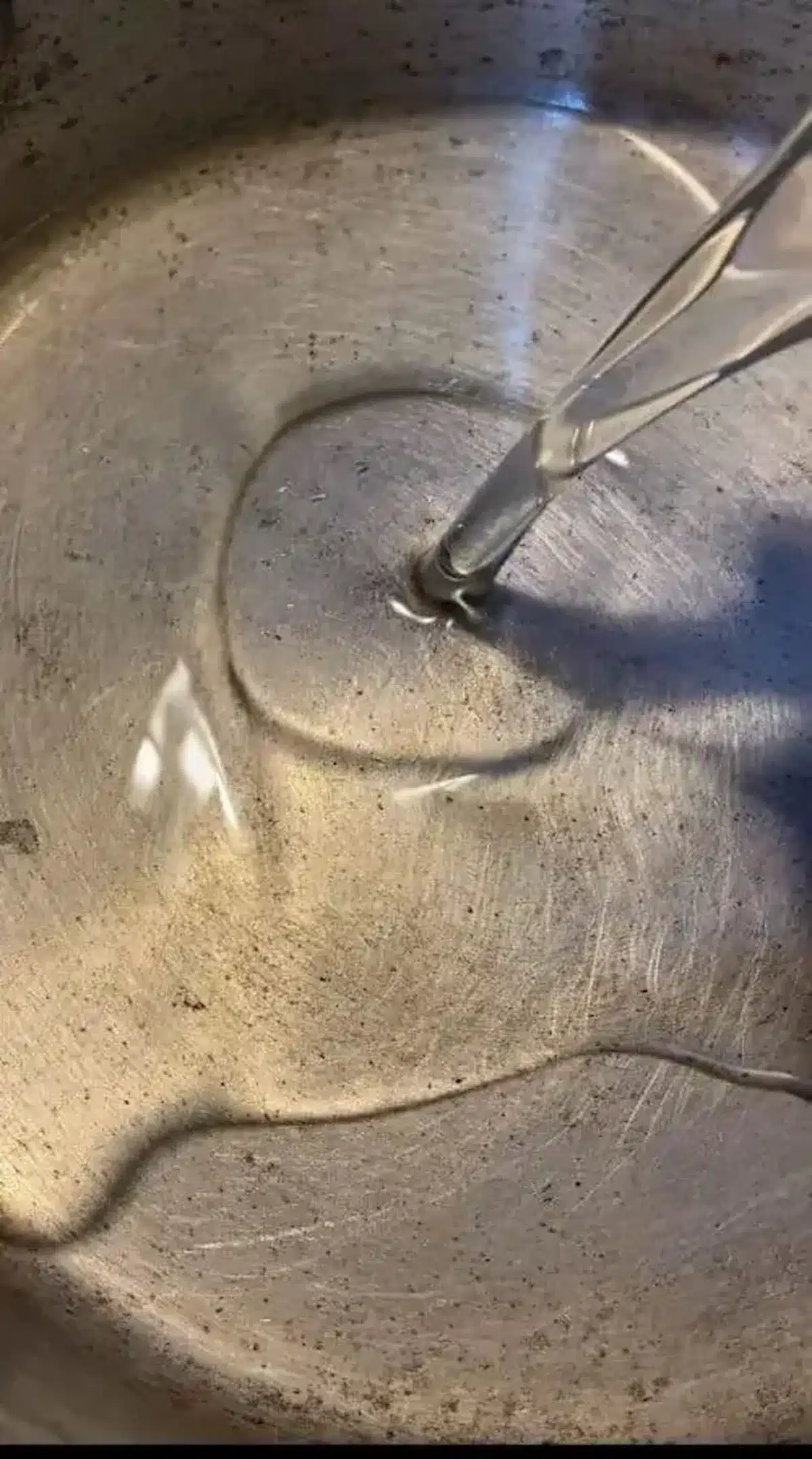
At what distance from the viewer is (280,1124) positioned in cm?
54

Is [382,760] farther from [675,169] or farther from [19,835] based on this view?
[675,169]

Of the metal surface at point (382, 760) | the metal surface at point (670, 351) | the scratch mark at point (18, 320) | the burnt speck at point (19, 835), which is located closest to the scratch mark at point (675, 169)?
the metal surface at point (382, 760)

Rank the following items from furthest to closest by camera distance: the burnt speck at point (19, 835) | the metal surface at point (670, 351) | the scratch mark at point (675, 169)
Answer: the scratch mark at point (675, 169)
the burnt speck at point (19, 835)
the metal surface at point (670, 351)

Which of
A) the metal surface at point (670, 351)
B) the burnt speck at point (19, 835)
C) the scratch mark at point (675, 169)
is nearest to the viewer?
the metal surface at point (670, 351)

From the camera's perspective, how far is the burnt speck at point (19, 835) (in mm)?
559

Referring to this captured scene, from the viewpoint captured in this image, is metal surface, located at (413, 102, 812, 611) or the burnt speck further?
the burnt speck

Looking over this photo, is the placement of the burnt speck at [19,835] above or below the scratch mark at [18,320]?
below

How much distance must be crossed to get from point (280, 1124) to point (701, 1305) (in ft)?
0.59

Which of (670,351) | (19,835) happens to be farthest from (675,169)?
(19,835)

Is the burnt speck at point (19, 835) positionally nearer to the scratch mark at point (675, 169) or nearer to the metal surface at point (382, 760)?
the metal surface at point (382, 760)

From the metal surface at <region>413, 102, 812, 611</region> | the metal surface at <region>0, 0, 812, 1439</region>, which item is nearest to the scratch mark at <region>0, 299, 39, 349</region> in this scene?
the metal surface at <region>0, 0, 812, 1439</region>

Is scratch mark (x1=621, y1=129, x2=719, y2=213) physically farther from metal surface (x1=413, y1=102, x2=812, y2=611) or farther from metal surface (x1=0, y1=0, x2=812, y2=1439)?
metal surface (x1=413, y1=102, x2=812, y2=611)

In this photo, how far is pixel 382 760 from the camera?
0.58m

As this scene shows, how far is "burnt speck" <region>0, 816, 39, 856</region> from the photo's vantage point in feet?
1.83
